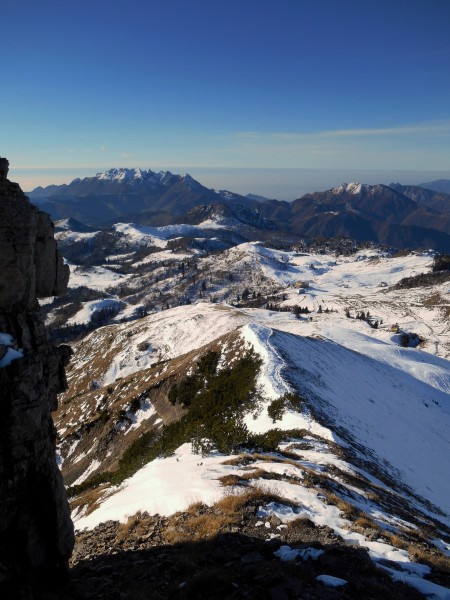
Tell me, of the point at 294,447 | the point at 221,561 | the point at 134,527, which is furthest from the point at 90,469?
the point at 221,561

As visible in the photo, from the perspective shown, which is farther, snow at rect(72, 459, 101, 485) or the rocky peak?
snow at rect(72, 459, 101, 485)

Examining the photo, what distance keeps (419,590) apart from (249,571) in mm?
5437

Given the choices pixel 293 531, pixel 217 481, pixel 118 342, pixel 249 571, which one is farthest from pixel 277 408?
pixel 118 342

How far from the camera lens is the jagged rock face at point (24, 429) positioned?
1342 centimetres

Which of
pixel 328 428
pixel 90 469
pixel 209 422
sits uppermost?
pixel 328 428

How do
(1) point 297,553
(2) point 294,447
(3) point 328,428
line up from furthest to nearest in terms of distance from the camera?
(3) point 328,428
(2) point 294,447
(1) point 297,553

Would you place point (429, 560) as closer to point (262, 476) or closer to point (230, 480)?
point (262, 476)

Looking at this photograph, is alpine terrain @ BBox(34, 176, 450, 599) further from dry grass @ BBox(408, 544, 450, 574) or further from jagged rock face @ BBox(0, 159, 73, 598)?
jagged rock face @ BBox(0, 159, 73, 598)

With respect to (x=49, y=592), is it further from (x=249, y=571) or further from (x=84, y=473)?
(x=84, y=473)

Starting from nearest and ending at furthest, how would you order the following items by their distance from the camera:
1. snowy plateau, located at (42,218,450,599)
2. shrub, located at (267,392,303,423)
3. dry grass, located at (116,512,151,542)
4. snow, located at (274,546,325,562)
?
snow, located at (274,546,325,562) < dry grass, located at (116,512,151,542) < snowy plateau, located at (42,218,450,599) < shrub, located at (267,392,303,423)

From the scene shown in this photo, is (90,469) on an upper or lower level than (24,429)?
lower

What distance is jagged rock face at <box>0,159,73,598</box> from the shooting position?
44.0 ft

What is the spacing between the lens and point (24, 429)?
13828mm

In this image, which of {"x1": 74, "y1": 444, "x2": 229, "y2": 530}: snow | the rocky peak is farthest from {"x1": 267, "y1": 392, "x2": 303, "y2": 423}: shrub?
the rocky peak
